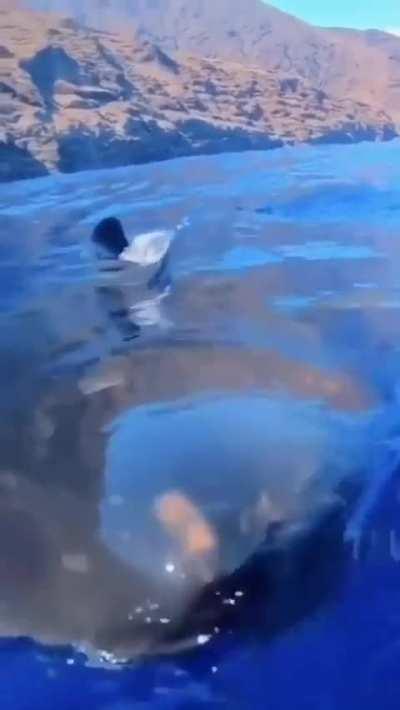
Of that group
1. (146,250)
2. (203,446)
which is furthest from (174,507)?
(146,250)

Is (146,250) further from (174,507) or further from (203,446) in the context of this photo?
(174,507)

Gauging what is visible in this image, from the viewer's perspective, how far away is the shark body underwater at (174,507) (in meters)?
3.06

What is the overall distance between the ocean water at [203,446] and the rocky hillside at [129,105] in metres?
35.3

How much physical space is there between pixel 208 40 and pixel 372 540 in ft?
552

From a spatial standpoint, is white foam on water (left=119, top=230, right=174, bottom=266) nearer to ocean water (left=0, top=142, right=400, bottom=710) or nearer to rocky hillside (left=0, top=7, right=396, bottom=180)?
ocean water (left=0, top=142, right=400, bottom=710)

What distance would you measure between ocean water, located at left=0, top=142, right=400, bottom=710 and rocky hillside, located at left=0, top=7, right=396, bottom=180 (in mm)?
35277

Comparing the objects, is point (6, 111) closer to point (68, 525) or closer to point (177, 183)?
point (177, 183)

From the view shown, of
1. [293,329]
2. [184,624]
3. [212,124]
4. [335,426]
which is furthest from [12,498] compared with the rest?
[212,124]

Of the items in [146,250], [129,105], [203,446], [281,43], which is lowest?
[203,446]

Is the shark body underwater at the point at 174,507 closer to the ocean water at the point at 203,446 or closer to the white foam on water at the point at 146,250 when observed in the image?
the ocean water at the point at 203,446

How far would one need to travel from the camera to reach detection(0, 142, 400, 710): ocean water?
2.97 metres

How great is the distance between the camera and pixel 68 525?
11.7ft

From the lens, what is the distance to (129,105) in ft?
224

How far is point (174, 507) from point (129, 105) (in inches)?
2693
